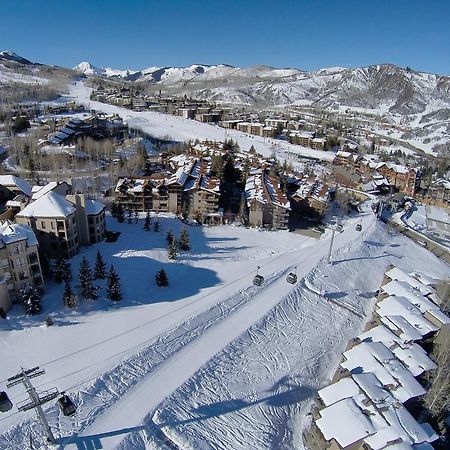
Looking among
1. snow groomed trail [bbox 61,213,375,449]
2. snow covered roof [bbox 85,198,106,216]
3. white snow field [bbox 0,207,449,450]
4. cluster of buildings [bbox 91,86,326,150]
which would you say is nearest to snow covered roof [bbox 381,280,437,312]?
white snow field [bbox 0,207,449,450]

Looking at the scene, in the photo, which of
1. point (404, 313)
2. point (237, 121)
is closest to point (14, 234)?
point (404, 313)

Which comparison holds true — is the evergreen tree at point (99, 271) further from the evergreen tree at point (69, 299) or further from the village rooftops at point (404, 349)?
the village rooftops at point (404, 349)

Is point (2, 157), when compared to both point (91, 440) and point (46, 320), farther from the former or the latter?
point (91, 440)

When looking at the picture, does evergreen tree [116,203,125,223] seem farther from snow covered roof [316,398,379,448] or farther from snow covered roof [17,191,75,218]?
snow covered roof [316,398,379,448]

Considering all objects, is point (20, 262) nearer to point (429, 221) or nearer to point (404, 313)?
point (404, 313)

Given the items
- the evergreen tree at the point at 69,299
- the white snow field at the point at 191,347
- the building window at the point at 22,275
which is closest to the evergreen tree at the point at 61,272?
the white snow field at the point at 191,347

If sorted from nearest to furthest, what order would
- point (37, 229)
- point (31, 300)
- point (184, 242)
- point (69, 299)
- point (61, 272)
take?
point (31, 300) < point (69, 299) < point (61, 272) < point (37, 229) < point (184, 242)
